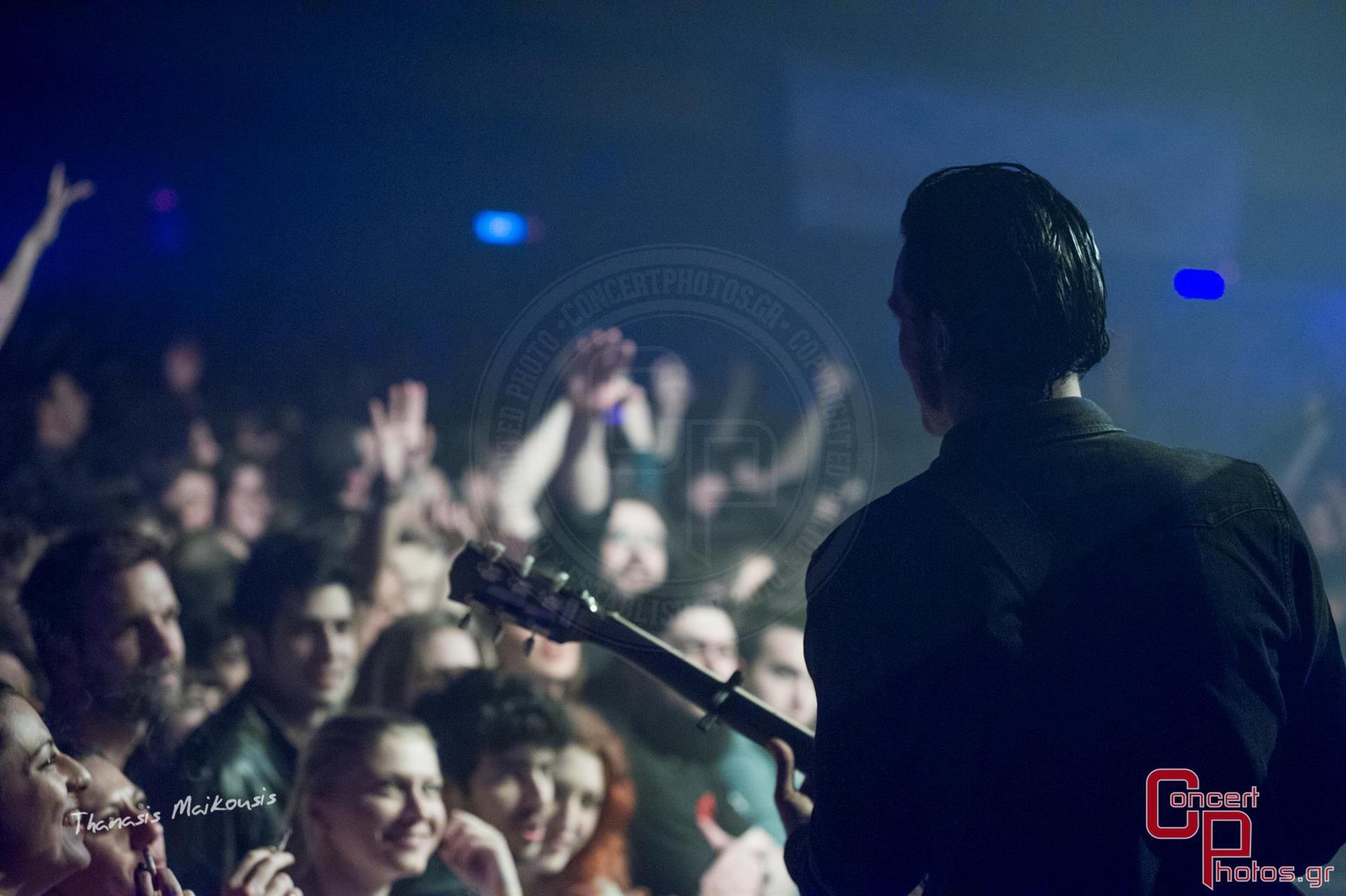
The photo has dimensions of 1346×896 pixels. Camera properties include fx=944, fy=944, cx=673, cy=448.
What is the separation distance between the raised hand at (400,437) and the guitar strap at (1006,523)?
1710 mm

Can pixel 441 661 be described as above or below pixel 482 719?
above

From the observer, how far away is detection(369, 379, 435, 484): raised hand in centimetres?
239

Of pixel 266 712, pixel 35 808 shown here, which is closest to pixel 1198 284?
pixel 266 712

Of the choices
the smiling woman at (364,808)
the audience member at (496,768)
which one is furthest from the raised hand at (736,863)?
the smiling woman at (364,808)

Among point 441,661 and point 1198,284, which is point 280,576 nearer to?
point 441,661

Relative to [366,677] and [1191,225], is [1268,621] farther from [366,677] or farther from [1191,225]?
[1191,225]

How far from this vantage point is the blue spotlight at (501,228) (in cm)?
317

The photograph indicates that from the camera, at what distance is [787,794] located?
1246 mm

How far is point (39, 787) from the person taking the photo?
1.64 meters

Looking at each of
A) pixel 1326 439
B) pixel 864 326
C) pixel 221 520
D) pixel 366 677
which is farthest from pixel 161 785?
pixel 1326 439

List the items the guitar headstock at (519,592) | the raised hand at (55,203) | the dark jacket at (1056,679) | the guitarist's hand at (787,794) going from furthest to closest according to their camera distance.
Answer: the raised hand at (55,203), the guitar headstock at (519,592), the guitarist's hand at (787,794), the dark jacket at (1056,679)

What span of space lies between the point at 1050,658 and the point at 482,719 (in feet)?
4.73

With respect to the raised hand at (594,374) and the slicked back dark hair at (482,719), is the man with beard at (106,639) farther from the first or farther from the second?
the raised hand at (594,374)

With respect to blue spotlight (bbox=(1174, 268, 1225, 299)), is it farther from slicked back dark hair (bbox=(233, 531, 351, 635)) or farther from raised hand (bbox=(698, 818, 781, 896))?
slicked back dark hair (bbox=(233, 531, 351, 635))
